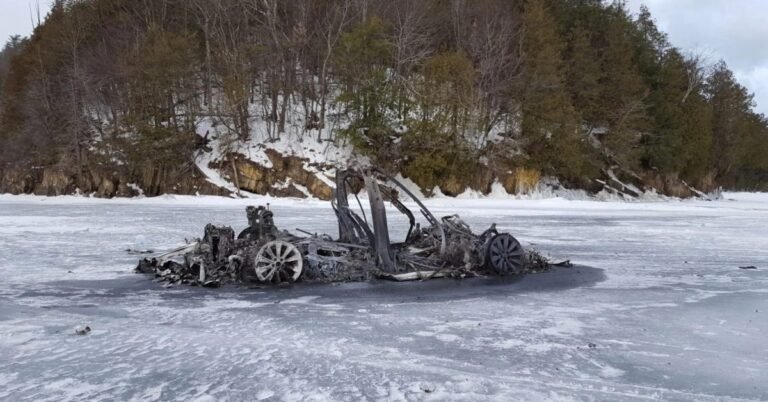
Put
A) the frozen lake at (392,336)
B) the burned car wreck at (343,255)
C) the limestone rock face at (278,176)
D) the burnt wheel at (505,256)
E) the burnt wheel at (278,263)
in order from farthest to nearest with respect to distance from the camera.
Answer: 1. the limestone rock face at (278,176)
2. the burnt wheel at (505,256)
3. the burned car wreck at (343,255)
4. the burnt wheel at (278,263)
5. the frozen lake at (392,336)

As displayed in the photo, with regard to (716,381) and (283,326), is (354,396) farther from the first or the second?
(716,381)

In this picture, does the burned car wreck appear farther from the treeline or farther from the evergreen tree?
the evergreen tree

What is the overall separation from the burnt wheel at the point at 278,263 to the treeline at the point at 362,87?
3335 cm

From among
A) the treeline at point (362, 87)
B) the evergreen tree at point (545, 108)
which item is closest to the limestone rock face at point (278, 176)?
the treeline at point (362, 87)

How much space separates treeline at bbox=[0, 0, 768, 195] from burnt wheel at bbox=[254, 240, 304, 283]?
3335cm

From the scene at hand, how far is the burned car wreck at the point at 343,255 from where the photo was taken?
1088cm

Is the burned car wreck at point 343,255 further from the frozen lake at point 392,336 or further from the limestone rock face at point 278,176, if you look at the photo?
the limestone rock face at point 278,176

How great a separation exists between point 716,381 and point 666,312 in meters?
3.17

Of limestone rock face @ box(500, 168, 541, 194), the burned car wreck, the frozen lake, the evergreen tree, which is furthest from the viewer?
limestone rock face @ box(500, 168, 541, 194)

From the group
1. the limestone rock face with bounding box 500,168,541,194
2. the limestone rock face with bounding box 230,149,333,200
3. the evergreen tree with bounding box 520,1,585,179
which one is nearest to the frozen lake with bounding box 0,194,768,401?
the limestone rock face with bounding box 230,149,333,200

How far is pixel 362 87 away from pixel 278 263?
119 ft

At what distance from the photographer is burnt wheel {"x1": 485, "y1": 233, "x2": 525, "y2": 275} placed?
1207 cm

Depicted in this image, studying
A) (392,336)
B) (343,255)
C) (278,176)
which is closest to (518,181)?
(278,176)

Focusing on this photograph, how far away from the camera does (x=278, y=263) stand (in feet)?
35.5
